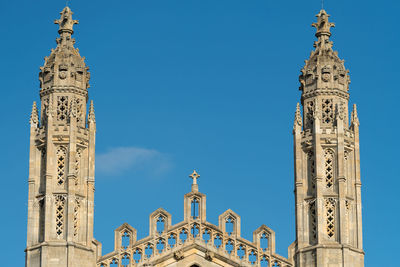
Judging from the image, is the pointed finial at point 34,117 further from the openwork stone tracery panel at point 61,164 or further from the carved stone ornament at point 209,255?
the carved stone ornament at point 209,255

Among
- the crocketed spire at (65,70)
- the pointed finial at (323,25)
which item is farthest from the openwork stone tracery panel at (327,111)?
the crocketed spire at (65,70)

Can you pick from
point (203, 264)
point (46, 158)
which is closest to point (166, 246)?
point (203, 264)

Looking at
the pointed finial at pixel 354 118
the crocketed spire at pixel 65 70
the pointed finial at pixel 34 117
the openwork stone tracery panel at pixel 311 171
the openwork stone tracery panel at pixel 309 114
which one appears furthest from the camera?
the pointed finial at pixel 354 118

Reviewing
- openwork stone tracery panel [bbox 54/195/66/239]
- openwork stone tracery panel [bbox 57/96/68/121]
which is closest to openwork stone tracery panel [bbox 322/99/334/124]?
openwork stone tracery panel [bbox 57/96/68/121]

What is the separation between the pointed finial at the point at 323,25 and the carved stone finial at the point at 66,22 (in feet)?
28.9

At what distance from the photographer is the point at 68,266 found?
2224 inches

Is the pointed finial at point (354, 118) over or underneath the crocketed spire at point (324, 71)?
underneath

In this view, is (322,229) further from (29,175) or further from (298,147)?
(29,175)

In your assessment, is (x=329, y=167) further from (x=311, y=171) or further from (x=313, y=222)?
(x=313, y=222)

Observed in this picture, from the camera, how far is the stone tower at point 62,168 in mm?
57156

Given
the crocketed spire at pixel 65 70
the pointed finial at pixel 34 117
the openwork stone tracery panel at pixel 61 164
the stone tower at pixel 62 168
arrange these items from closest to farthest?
the stone tower at pixel 62 168 → the openwork stone tracery panel at pixel 61 164 → the pointed finial at pixel 34 117 → the crocketed spire at pixel 65 70

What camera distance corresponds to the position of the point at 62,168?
192 feet

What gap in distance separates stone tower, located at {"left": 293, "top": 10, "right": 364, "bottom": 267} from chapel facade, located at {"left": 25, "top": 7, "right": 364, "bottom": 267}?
0.03 meters

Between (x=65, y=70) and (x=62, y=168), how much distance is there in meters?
3.69
